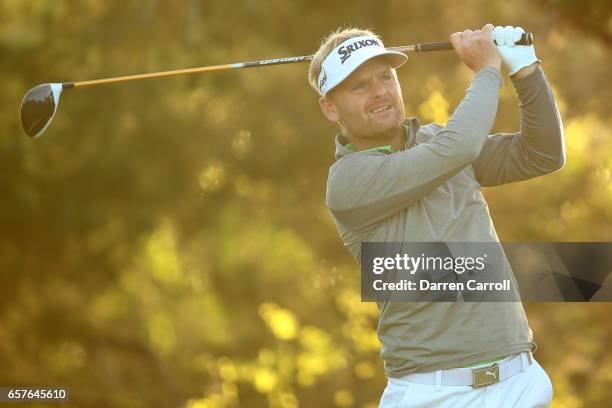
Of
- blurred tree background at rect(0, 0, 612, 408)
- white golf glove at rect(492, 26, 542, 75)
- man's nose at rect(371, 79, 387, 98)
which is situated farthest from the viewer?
blurred tree background at rect(0, 0, 612, 408)

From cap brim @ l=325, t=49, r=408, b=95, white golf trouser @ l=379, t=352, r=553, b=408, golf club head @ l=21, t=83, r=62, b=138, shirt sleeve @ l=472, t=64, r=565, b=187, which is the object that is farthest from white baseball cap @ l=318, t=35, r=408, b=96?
golf club head @ l=21, t=83, r=62, b=138

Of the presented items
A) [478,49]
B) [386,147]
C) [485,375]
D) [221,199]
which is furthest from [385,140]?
[221,199]

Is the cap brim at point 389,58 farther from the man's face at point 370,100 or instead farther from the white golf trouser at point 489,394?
the white golf trouser at point 489,394

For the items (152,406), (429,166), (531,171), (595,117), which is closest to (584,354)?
(595,117)

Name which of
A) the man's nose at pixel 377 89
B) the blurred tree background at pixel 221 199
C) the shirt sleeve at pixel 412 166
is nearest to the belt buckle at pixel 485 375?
the shirt sleeve at pixel 412 166

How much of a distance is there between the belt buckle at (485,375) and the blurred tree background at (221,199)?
2.74 m

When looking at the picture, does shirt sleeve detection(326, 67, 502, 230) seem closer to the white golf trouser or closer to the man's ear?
the man's ear

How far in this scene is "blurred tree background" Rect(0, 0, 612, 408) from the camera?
4.51 m

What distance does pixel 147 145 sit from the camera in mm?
4652

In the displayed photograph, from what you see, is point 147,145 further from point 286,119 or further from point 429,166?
point 429,166

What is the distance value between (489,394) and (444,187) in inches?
14.5

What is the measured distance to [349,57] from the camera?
1.93 meters

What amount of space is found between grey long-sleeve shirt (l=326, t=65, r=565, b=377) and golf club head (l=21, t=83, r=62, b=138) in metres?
1.27

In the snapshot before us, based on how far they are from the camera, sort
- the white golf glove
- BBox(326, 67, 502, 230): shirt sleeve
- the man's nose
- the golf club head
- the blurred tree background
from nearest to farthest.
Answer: BBox(326, 67, 502, 230): shirt sleeve < the white golf glove < the man's nose < the golf club head < the blurred tree background
